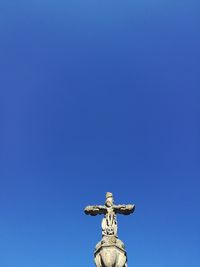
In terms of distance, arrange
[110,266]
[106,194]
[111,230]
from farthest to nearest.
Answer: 1. [106,194]
2. [111,230]
3. [110,266]

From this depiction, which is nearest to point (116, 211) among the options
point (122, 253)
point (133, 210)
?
point (133, 210)

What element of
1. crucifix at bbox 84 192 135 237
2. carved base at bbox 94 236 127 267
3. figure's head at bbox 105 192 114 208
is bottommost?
carved base at bbox 94 236 127 267

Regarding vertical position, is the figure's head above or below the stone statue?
above

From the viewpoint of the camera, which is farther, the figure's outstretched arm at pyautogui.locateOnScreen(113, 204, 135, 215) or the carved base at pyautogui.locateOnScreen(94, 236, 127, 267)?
the figure's outstretched arm at pyautogui.locateOnScreen(113, 204, 135, 215)

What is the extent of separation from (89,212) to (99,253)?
5.60 feet

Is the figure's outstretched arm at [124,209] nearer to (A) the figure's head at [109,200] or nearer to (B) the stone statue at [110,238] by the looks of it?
(B) the stone statue at [110,238]

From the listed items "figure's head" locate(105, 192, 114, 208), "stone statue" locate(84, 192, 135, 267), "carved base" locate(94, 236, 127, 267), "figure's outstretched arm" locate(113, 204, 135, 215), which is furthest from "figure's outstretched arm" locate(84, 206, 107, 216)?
"carved base" locate(94, 236, 127, 267)

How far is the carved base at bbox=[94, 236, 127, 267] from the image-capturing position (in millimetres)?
12016

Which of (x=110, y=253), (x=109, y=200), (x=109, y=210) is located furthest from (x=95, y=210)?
(x=110, y=253)

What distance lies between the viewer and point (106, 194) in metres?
14.1

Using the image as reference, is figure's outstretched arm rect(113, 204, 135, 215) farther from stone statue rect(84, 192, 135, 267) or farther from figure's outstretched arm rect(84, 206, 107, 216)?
figure's outstretched arm rect(84, 206, 107, 216)

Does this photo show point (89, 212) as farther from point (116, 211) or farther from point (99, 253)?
point (99, 253)

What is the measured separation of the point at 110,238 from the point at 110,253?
0.64 metres

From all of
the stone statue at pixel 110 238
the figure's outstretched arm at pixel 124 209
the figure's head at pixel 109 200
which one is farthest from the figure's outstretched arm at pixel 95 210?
the figure's outstretched arm at pixel 124 209
